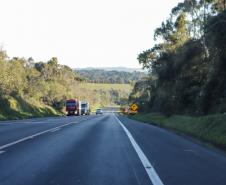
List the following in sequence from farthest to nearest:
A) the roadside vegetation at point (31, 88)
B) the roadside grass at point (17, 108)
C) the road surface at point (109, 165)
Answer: the roadside vegetation at point (31, 88)
the roadside grass at point (17, 108)
the road surface at point (109, 165)

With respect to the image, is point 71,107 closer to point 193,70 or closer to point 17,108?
point 17,108

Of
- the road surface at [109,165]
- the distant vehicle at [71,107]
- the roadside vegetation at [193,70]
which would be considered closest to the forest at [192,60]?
the roadside vegetation at [193,70]

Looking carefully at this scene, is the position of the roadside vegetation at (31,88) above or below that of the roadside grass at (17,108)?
above

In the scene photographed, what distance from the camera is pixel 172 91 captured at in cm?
5875

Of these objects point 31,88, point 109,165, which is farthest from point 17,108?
point 109,165

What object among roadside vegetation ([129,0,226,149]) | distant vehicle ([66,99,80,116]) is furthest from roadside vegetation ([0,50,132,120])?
roadside vegetation ([129,0,226,149])

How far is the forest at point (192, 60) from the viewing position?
3678 cm

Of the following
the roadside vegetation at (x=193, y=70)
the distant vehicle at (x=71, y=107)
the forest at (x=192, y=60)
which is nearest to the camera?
the roadside vegetation at (x=193, y=70)

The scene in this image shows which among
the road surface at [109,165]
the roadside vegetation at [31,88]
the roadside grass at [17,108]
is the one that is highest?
the roadside vegetation at [31,88]

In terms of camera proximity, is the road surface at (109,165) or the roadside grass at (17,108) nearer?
the road surface at (109,165)

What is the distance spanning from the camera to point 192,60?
174 feet

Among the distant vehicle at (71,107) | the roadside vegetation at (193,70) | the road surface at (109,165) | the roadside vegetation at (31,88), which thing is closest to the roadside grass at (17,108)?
the roadside vegetation at (31,88)

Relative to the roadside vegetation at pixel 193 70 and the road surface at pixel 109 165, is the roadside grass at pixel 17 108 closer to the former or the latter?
the roadside vegetation at pixel 193 70

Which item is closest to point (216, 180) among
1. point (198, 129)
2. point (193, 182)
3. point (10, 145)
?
point (193, 182)
